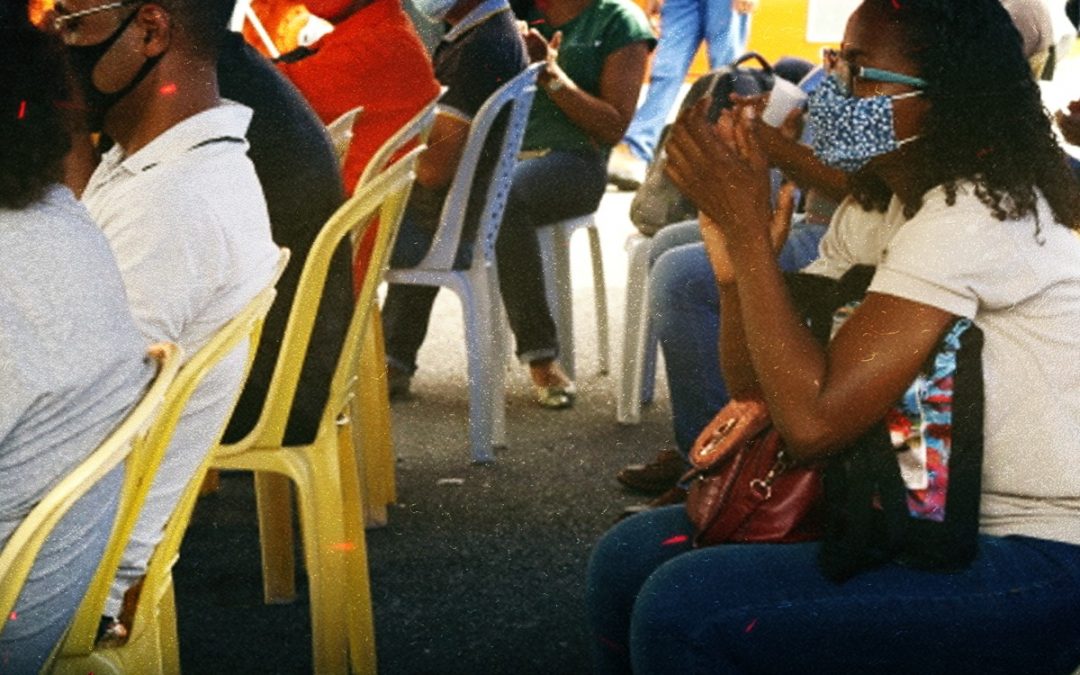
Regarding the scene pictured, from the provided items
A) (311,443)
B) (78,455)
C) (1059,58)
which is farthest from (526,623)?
(1059,58)

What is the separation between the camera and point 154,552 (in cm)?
222

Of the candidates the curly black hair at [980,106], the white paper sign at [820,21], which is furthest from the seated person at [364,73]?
the white paper sign at [820,21]

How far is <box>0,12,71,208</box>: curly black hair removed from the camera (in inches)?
73.4

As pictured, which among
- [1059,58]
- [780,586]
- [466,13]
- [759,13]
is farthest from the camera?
[759,13]

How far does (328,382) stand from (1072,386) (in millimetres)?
1462

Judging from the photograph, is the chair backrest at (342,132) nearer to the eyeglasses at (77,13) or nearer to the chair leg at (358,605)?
the chair leg at (358,605)

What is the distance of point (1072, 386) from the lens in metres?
2.18

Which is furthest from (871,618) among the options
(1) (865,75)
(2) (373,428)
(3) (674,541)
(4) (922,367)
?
(2) (373,428)

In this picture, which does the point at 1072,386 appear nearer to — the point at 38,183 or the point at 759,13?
the point at 38,183

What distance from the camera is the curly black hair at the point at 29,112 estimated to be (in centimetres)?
187

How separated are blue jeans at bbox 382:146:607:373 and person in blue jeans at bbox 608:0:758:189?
247 centimetres

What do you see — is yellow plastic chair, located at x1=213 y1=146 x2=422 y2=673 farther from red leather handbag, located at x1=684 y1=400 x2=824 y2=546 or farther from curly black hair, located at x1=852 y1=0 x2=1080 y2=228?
curly black hair, located at x1=852 y1=0 x2=1080 y2=228

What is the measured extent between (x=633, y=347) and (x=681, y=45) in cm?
382

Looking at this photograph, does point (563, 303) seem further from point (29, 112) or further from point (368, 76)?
point (29, 112)
